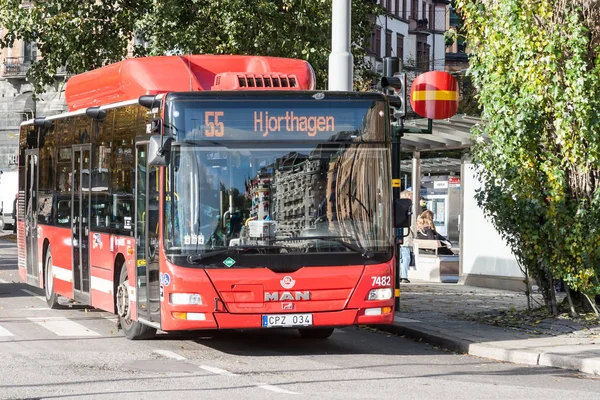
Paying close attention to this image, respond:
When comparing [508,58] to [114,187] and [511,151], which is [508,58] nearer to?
[511,151]

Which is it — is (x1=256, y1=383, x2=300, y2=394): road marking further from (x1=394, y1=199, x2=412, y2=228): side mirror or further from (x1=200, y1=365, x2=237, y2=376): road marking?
(x1=394, y1=199, x2=412, y2=228): side mirror

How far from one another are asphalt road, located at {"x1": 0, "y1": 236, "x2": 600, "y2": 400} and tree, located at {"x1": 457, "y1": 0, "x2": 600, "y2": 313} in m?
2.16

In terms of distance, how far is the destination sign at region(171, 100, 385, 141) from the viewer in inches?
507

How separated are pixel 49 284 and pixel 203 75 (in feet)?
17.0

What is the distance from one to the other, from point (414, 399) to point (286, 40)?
15922 millimetres

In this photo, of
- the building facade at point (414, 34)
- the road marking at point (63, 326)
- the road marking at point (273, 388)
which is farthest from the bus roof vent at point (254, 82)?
the building facade at point (414, 34)

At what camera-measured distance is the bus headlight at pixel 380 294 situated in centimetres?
1319

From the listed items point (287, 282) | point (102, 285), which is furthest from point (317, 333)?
point (102, 285)

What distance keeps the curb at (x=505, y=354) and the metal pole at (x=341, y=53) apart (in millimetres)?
4432

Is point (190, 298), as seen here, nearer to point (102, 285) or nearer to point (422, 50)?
point (102, 285)

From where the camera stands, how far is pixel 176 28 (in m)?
25.4

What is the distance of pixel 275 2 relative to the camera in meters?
25.6

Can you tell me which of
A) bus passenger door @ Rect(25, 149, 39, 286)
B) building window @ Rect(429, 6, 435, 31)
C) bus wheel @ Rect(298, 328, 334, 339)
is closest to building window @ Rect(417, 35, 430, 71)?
building window @ Rect(429, 6, 435, 31)

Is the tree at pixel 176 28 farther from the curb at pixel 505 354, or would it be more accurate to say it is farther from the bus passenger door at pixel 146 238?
the bus passenger door at pixel 146 238
